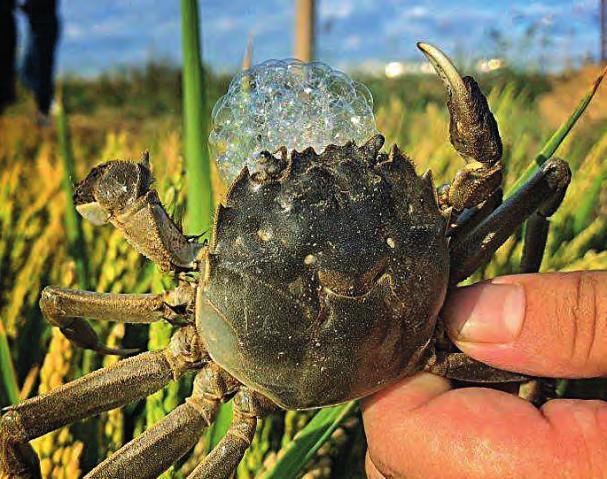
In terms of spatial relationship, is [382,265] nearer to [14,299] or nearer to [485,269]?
[485,269]

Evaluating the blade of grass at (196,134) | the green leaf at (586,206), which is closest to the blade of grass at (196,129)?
the blade of grass at (196,134)

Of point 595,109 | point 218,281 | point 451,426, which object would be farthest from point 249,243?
point 595,109

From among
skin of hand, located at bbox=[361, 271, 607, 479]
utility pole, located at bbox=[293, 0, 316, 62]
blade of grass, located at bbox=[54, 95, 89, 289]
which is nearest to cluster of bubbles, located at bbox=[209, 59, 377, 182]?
skin of hand, located at bbox=[361, 271, 607, 479]

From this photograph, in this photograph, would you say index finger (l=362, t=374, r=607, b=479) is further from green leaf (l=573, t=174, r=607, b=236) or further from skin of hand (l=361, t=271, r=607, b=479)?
green leaf (l=573, t=174, r=607, b=236)

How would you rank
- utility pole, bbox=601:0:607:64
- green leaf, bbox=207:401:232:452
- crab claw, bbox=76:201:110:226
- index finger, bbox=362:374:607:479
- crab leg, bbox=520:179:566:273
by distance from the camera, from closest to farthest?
index finger, bbox=362:374:607:479
crab claw, bbox=76:201:110:226
green leaf, bbox=207:401:232:452
crab leg, bbox=520:179:566:273
utility pole, bbox=601:0:607:64

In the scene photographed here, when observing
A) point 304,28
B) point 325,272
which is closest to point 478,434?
point 325,272

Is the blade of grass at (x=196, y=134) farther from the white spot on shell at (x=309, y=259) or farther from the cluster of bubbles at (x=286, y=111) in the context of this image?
the white spot on shell at (x=309, y=259)
